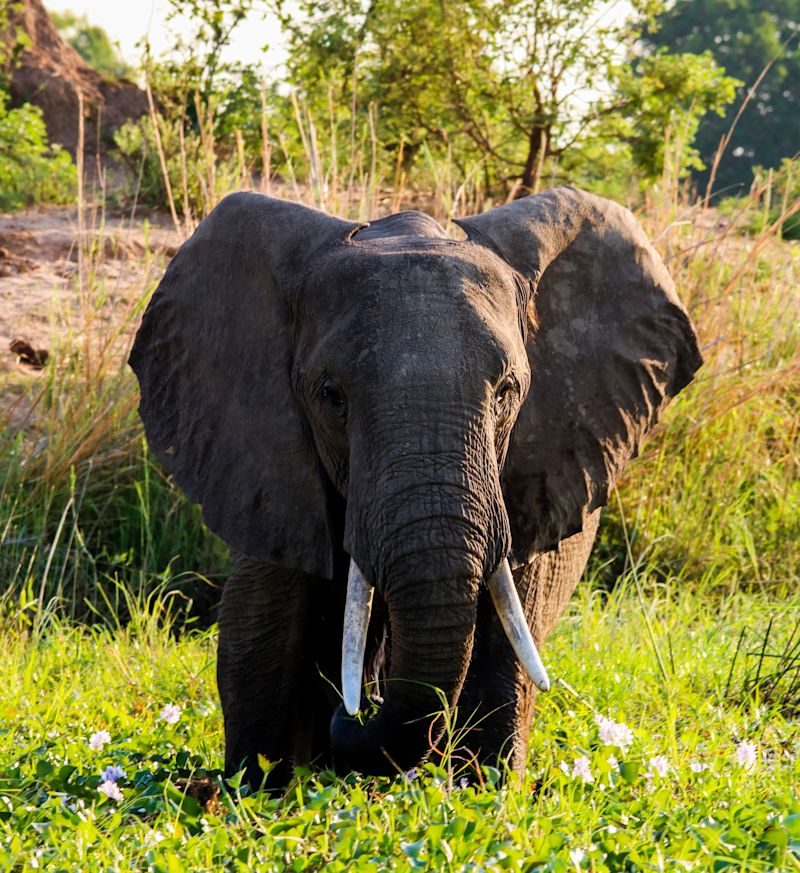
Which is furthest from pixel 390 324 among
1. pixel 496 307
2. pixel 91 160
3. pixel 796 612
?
pixel 91 160

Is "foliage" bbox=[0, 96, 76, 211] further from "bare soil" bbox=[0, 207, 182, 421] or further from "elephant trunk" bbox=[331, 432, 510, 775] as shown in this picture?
"elephant trunk" bbox=[331, 432, 510, 775]

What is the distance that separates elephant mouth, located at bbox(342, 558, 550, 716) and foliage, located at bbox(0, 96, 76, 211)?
8463mm

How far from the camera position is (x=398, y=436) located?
2.94 meters

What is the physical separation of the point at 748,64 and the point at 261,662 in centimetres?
4269

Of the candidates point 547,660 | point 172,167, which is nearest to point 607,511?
point 547,660

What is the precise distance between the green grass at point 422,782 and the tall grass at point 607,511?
0.72 m

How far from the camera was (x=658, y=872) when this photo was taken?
2605 mm

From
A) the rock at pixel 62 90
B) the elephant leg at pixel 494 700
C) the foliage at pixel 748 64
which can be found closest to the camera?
the elephant leg at pixel 494 700

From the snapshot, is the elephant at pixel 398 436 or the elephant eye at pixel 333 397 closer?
the elephant at pixel 398 436

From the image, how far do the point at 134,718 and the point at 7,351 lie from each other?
3496mm

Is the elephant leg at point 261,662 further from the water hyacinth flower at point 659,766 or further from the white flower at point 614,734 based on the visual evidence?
the water hyacinth flower at point 659,766

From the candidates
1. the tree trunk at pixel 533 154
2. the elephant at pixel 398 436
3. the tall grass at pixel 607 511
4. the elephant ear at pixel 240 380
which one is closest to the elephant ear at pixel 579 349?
the elephant at pixel 398 436

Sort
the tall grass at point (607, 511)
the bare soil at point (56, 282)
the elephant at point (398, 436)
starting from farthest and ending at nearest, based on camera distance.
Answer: the bare soil at point (56, 282)
the tall grass at point (607, 511)
the elephant at point (398, 436)

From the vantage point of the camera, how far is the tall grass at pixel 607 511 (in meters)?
6.13
